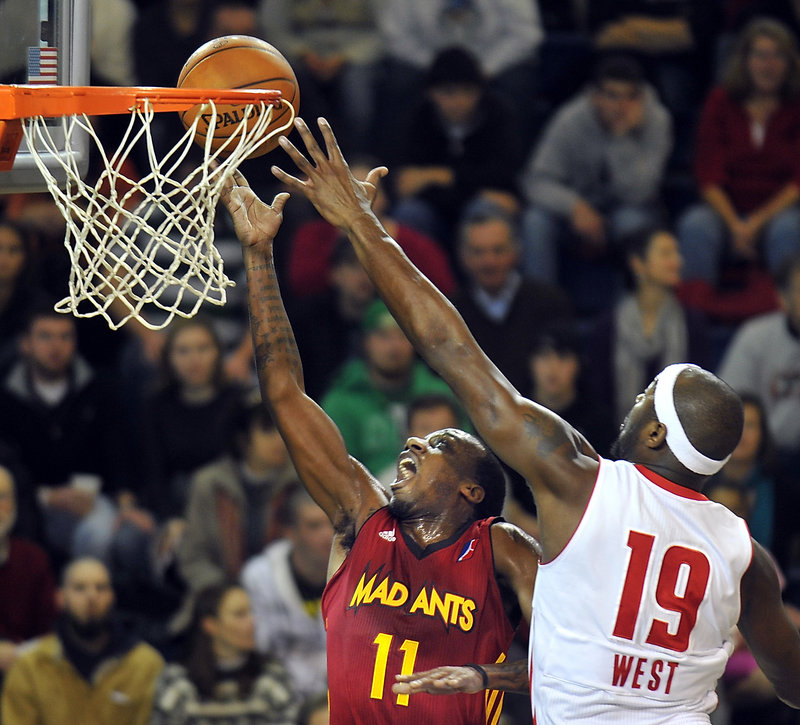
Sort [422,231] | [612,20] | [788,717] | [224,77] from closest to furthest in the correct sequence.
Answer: [224,77] < [788,717] < [422,231] < [612,20]

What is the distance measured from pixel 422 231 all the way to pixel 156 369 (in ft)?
6.03

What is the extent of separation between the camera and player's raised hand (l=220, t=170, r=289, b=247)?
15.0 ft

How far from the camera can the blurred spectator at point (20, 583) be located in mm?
6941

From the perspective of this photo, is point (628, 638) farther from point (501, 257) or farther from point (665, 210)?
point (665, 210)

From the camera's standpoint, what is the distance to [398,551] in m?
4.41

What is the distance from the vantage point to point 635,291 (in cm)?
797

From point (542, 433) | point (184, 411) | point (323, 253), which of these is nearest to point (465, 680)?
point (542, 433)

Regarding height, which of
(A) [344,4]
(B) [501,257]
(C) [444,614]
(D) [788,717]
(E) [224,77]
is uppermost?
(A) [344,4]

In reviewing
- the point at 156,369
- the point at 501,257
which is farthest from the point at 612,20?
the point at 156,369

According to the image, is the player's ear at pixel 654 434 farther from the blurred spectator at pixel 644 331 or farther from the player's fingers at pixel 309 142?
the blurred spectator at pixel 644 331

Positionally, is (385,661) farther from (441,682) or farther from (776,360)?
(776,360)

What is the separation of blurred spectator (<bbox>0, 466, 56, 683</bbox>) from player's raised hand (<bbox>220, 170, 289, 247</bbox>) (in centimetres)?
296

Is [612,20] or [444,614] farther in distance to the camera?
[612,20]

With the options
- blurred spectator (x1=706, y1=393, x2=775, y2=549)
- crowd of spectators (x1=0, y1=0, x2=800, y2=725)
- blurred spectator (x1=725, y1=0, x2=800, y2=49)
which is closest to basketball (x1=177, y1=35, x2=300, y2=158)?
crowd of spectators (x1=0, y1=0, x2=800, y2=725)
